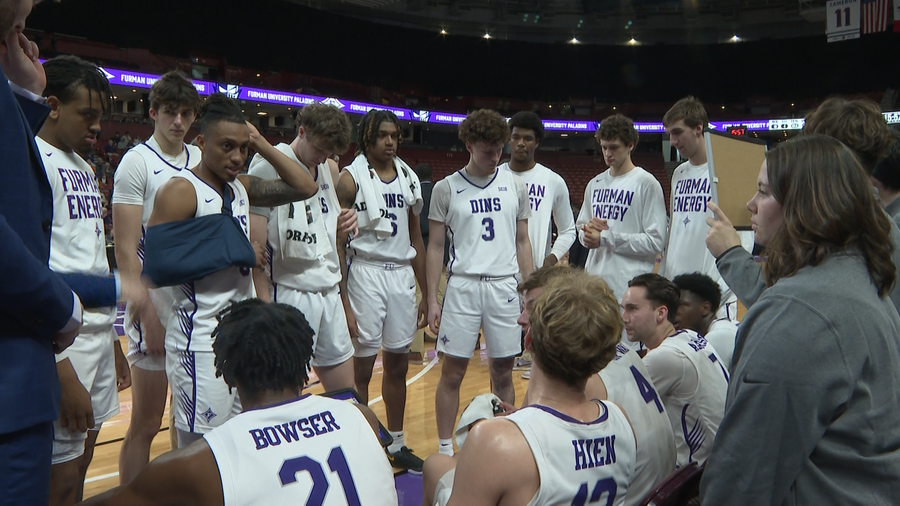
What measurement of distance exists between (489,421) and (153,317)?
1970 mm

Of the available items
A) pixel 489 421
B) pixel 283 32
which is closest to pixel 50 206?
pixel 489 421

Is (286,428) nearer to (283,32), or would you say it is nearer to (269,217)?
(269,217)

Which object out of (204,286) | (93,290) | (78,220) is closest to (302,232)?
(204,286)

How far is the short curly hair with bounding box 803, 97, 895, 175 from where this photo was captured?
82.5 inches

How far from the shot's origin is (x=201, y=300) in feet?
8.86

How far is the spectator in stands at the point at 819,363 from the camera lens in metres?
1.42

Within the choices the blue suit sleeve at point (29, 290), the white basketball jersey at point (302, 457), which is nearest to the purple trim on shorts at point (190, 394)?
the white basketball jersey at point (302, 457)

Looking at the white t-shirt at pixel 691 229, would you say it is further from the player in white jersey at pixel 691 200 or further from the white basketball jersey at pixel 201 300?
the white basketball jersey at pixel 201 300

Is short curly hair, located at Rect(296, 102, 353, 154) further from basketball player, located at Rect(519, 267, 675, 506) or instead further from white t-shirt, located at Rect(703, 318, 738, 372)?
white t-shirt, located at Rect(703, 318, 738, 372)

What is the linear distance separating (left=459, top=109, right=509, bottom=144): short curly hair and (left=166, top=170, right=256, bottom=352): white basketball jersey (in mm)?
1858

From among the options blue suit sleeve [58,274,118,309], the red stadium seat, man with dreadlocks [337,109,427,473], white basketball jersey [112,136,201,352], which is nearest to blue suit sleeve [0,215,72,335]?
blue suit sleeve [58,274,118,309]

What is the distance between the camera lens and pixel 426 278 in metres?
4.43

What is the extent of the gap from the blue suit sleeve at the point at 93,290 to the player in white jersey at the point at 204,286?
36.2 inches

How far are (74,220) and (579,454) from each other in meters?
2.29
